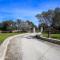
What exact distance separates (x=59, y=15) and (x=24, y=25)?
33.9m

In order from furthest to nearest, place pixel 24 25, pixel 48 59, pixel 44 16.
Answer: pixel 24 25, pixel 44 16, pixel 48 59

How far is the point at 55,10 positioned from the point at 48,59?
9112 centimetres

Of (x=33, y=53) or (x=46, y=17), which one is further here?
(x=46, y=17)

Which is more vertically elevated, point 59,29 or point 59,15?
point 59,15

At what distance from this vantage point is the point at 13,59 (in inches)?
509

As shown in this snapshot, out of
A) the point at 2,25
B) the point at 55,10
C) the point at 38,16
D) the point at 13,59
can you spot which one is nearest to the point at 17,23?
the point at 2,25

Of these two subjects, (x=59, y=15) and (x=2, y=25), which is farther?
(x=2, y=25)

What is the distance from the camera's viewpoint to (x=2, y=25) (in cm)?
11575

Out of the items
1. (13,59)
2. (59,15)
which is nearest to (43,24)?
(59,15)

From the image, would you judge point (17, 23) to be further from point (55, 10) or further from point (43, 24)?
point (55, 10)

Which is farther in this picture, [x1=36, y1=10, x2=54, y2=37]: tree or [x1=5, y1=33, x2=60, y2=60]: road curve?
[x1=36, y1=10, x2=54, y2=37]: tree

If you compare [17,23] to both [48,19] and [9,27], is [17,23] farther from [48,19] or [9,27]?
[48,19]

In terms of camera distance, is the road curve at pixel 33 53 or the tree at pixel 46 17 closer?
the road curve at pixel 33 53

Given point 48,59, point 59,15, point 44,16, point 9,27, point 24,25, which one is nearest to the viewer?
point 48,59
